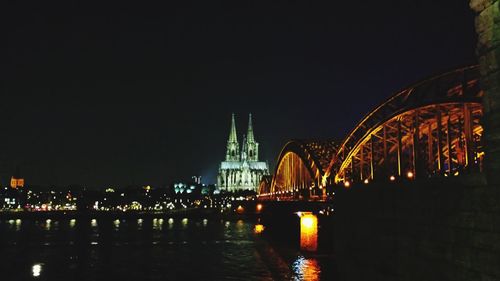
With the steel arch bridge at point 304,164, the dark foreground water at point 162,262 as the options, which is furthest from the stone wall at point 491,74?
the steel arch bridge at point 304,164

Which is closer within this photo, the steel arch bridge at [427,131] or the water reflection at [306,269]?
the steel arch bridge at [427,131]

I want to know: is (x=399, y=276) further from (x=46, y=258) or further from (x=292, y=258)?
(x=46, y=258)

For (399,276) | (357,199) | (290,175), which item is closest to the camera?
(399,276)

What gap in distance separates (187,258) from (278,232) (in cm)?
2771

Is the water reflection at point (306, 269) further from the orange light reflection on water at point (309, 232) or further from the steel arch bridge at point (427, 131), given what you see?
the steel arch bridge at point (427, 131)

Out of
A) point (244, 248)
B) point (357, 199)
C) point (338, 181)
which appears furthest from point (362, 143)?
point (357, 199)

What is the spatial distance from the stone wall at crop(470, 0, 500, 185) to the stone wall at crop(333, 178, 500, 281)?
0.72 meters

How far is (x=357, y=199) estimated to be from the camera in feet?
95.8

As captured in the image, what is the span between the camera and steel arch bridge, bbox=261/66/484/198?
27609 mm

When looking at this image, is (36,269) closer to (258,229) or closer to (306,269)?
(306,269)

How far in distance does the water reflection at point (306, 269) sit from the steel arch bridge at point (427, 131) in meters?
7.73

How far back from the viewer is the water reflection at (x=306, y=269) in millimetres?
34938

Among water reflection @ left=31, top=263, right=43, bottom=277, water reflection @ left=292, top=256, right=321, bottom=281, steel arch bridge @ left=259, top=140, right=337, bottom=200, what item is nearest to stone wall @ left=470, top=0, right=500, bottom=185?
water reflection @ left=292, top=256, right=321, bottom=281

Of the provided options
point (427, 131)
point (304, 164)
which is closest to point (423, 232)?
point (427, 131)
